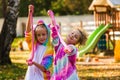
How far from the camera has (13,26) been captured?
1476 centimetres

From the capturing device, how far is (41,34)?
260 inches

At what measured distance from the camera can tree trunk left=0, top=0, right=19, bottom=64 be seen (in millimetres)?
14641

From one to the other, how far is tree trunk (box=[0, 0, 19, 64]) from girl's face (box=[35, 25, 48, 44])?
8058mm

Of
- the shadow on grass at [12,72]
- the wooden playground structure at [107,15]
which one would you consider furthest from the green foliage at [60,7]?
the shadow on grass at [12,72]

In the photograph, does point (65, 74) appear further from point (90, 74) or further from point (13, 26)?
point (13, 26)

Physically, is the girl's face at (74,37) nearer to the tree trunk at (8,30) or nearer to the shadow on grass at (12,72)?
the shadow on grass at (12,72)

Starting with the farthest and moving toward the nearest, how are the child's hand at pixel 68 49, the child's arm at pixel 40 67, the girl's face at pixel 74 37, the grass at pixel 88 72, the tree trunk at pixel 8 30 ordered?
Result: the tree trunk at pixel 8 30
the grass at pixel 88 72
the child's arm at pixel 40 67
the girl's face at pixel 74 37
the child's hand at pixel 68 49

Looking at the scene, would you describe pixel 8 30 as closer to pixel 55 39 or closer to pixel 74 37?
pixel 55 39

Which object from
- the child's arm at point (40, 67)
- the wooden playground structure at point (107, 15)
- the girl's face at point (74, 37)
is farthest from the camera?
the wooden playground structure at point (107, 15)

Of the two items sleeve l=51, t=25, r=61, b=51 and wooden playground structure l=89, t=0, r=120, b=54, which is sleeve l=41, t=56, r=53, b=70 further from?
wooden playground structure l=89, t=0, r=120, b=54

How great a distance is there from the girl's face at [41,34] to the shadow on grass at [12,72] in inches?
214

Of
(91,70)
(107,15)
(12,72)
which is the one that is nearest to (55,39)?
(12,72)

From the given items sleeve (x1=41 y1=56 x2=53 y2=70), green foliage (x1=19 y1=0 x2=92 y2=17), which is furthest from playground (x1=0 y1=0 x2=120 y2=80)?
green foliage (x1=19 y1=0 x2=92 y2=17)

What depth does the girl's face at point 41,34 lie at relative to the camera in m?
6.59
